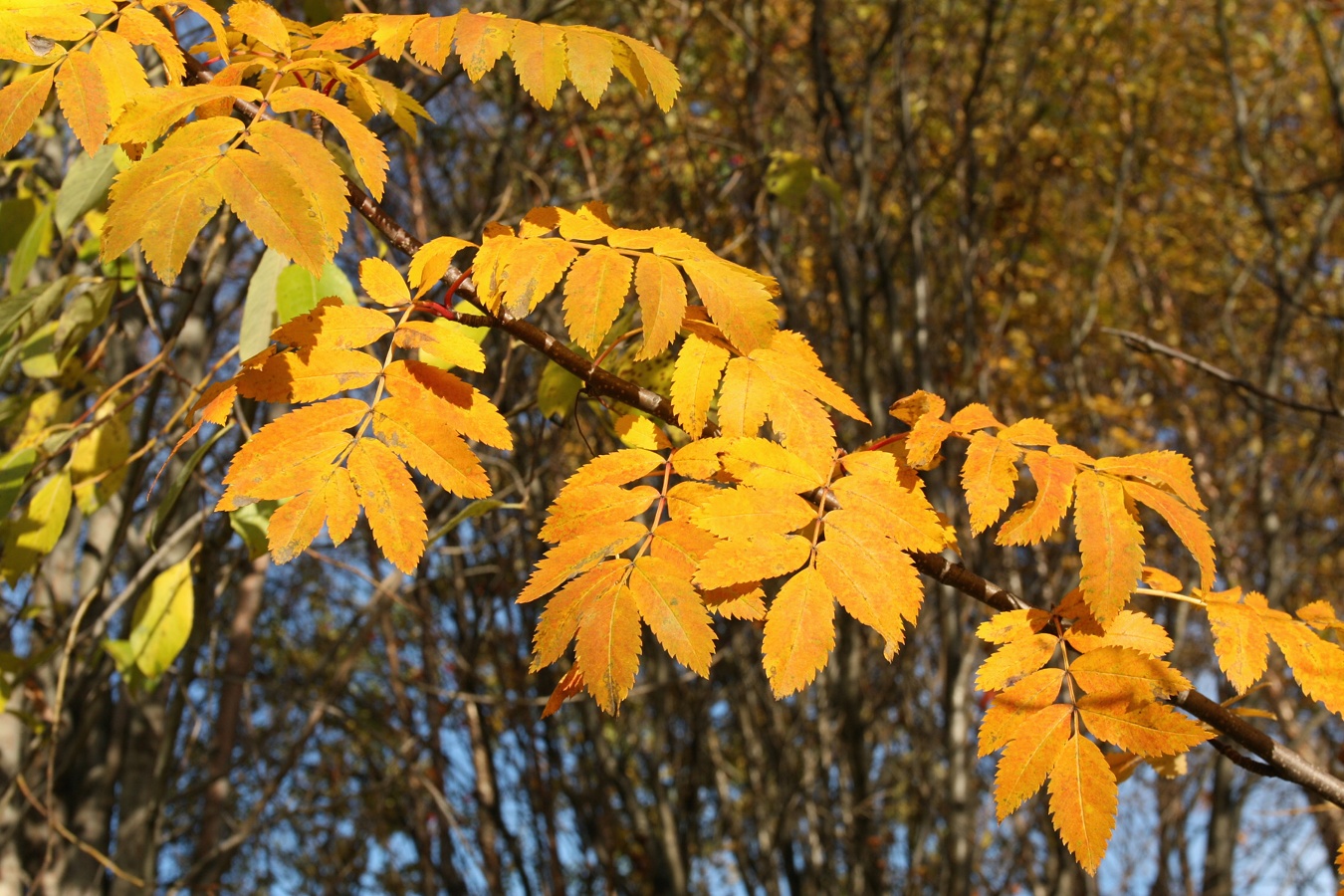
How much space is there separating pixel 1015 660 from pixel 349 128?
2.71 feet

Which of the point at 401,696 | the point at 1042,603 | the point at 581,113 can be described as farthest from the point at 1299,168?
the point at 401,696

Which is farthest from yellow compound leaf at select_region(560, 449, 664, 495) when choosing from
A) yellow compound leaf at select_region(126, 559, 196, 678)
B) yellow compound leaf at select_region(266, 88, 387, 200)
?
yellow compound leaf at select_region(126, 559, 196, 678)

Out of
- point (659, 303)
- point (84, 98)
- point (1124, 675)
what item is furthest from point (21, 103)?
point (1124, 675)

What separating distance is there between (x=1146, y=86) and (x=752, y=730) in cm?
512

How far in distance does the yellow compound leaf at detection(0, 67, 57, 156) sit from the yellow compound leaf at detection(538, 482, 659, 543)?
63 centimetres

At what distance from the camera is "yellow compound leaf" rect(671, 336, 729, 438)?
1001mm

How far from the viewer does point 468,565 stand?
605cm

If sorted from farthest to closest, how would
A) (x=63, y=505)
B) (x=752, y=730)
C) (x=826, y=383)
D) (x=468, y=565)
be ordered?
(x=468, y=565) < (x=752, y=730) < (x=63, y=505) < (x=826, y=383)

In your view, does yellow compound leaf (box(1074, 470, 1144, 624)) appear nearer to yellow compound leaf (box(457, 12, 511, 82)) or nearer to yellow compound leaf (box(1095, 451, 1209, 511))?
yellow compound leaf (box(1095, 451, 1209, 511))

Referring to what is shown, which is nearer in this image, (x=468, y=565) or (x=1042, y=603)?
(x=1042, y=603)

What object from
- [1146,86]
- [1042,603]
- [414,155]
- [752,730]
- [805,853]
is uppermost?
[1146,86]

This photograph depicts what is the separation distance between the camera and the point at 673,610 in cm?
88

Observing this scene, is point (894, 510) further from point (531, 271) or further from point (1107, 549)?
point (531, 271)

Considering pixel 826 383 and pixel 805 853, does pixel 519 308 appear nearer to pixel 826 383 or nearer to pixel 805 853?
pixel 826 383
